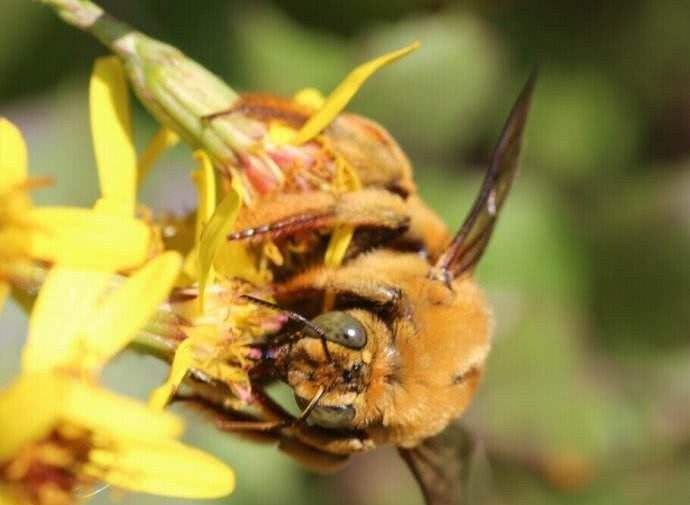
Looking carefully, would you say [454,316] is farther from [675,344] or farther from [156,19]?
[675,344]

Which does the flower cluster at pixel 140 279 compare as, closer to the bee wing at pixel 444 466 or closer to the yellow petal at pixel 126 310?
the yellow petal at pixel 126 310

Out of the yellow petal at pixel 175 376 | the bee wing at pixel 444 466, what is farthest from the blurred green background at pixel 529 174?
the yellow petal at pixel 175 376

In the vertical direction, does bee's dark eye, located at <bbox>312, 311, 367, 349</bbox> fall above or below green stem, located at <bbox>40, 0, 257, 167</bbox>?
below

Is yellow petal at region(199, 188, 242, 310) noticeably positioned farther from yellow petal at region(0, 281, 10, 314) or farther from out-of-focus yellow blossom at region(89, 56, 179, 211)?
yellow petal at region(0, 281, 10, 314)

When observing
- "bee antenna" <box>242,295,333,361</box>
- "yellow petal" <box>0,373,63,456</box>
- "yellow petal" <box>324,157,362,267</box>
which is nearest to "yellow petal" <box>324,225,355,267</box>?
"yellow petal" <box>324,157,362,267</box>

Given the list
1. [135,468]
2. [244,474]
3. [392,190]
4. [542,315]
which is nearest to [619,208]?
[542,315]
